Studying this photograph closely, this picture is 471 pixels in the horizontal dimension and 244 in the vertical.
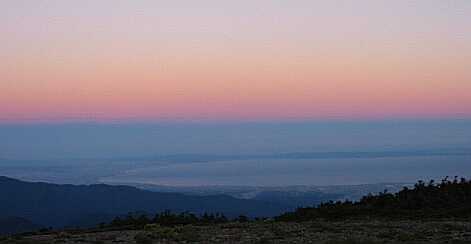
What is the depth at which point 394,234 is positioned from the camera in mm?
18625

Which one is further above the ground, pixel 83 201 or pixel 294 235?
pixel 294 235

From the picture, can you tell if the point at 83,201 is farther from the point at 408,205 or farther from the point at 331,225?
the point at 331,225

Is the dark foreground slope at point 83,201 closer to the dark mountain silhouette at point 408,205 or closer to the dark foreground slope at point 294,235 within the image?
the dark mountain silhouette at point 408,205

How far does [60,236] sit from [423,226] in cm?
1009

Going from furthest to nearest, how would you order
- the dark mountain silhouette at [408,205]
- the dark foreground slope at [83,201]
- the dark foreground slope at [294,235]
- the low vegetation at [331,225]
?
Result: the dark foreground slope at [83,201] → the dark mountain silhouette at [408,205] → the low vegetation at [331,225] → the dark foreground slope at [294,235]

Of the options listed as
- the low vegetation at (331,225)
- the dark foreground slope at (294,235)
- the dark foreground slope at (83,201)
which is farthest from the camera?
the dark foreground slope at (83,201)

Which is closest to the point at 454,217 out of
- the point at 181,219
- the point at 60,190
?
the point at 181,219

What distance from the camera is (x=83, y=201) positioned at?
106 m

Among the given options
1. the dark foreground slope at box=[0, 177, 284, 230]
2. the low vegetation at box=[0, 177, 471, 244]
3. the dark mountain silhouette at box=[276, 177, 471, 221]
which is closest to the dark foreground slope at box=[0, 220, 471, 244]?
the low vegetation at box=[0, 177, 471, 244]

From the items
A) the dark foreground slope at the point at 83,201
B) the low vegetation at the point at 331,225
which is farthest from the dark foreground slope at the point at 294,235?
the dark foreground slope at the point at 83,201

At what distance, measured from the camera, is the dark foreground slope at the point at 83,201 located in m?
84.4

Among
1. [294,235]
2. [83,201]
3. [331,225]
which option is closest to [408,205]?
[331,225]

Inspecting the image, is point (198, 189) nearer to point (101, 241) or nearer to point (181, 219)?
point (181, 219)

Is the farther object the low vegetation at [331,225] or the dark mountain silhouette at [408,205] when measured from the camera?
the dark mountain silhouette at [408,205]
